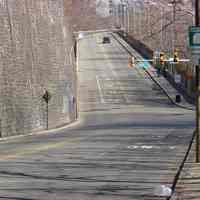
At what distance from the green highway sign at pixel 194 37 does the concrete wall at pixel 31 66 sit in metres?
20.6

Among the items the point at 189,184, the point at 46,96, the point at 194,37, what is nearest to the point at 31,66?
the point at 46,96

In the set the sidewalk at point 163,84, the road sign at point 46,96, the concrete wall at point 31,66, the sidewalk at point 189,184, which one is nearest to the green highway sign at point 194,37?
the sidewalk at point 189,184

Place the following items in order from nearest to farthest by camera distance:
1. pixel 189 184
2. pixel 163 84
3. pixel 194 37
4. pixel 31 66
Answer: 1. pixel 189 184
2. pixel 194 37
3. pixel 31 66
4. pixel 163 84

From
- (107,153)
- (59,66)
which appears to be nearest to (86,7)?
(59,66)

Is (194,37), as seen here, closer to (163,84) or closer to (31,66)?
(31,66)

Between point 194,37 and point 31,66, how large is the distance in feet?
89.6

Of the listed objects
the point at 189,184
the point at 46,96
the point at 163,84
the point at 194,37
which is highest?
the point at 194,37

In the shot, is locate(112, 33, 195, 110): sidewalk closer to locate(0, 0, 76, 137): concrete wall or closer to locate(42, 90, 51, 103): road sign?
locate(0, 0, 76, 137): concrete wall

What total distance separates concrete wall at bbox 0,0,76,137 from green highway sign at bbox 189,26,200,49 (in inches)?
812

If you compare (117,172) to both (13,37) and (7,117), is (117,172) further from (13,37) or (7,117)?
(13,37)

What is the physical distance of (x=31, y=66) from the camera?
150 feet

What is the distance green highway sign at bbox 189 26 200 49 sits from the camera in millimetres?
19125

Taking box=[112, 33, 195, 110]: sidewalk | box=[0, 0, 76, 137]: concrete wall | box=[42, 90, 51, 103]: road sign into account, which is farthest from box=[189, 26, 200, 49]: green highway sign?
box=[112, 33, 195, 110]: sidewalk

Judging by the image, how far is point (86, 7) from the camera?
166 m
